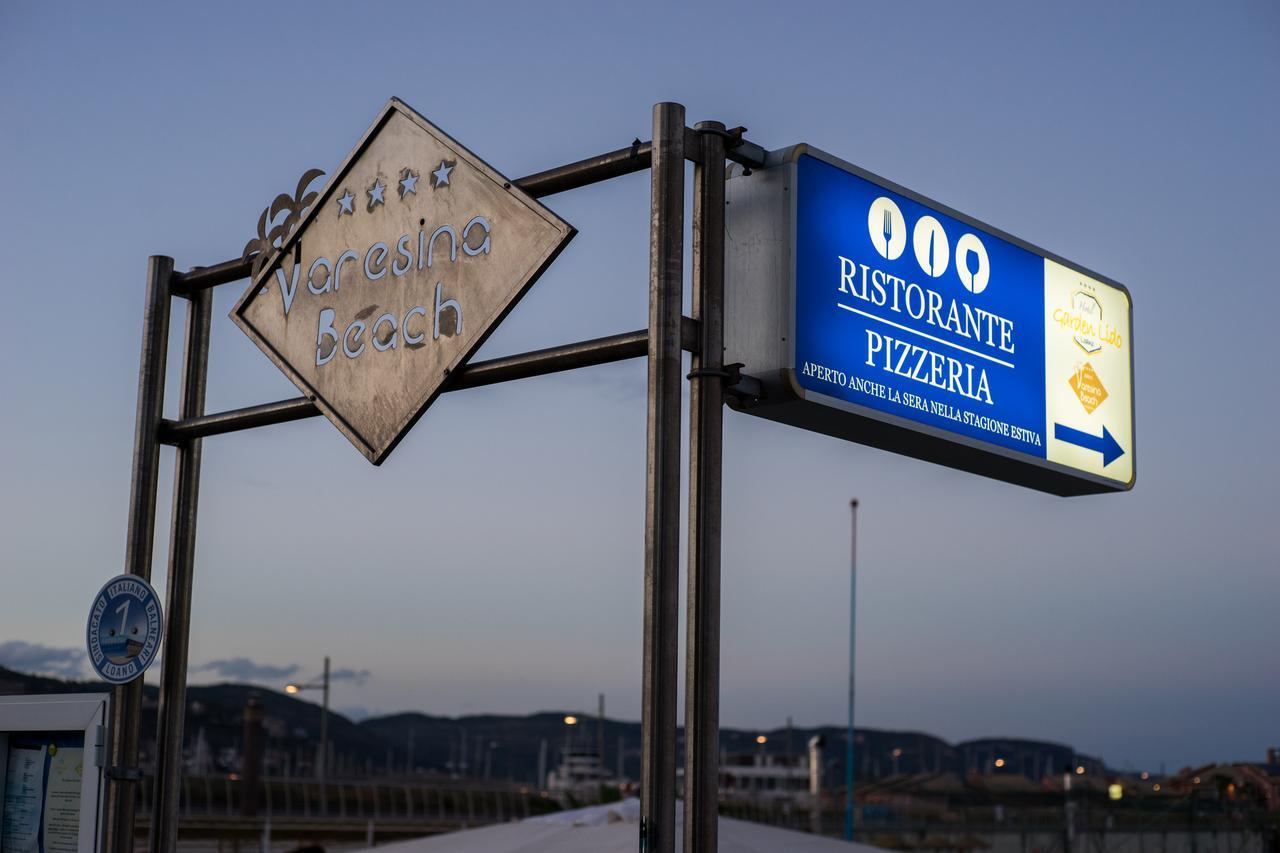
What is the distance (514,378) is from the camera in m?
6.14

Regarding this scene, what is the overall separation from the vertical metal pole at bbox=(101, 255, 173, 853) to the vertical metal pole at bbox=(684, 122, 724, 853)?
12.2 ft

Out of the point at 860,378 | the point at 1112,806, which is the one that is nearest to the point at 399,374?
the point at 860,378

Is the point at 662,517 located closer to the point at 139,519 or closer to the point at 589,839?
the point at 139,519

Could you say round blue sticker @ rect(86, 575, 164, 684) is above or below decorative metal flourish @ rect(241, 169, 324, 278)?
below

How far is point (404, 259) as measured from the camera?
22.1 ft

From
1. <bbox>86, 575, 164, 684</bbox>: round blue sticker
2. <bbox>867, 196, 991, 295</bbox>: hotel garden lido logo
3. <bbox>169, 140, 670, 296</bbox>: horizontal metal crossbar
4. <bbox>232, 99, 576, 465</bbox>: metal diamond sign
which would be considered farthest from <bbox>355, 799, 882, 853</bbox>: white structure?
<bbox>169, 140, 670, 296</bbox>: horizontal metal crossbar

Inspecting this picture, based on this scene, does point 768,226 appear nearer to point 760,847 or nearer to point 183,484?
point 183,484

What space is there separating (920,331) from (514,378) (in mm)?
1771

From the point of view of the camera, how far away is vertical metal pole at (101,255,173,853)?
770cm

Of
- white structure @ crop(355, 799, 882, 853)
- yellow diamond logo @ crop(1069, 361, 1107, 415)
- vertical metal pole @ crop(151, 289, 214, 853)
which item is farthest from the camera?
white structure @ crop(355, 799, 882, 853)

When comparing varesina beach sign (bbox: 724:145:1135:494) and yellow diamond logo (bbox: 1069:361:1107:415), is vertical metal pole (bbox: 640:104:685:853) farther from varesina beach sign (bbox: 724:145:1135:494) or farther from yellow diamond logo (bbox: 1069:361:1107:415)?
yellow diamond logo (bbox: 1069:361:1107:415)

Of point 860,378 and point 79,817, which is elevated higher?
point 860,378

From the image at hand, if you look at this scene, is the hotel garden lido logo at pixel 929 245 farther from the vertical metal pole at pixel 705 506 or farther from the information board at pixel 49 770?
the information board at pixel 49 770

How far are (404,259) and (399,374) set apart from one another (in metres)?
0.56
